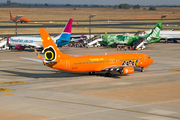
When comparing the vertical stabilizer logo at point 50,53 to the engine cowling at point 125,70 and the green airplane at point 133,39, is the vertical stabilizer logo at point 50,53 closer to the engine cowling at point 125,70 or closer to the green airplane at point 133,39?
the engine cowling at point 125,70

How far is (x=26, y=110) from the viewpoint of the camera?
33.5 metres

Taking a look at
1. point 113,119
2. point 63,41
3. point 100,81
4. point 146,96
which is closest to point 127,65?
point 100,81

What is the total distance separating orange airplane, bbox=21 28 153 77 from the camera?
51.6 meters

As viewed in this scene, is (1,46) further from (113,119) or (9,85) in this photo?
(113,119)

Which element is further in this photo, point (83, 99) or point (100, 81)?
point (100, 81)

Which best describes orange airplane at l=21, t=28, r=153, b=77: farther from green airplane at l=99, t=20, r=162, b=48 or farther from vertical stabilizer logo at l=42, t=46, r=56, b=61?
green airplane at l=99, t=20, r=162, b=48

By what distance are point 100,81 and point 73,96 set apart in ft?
39.8

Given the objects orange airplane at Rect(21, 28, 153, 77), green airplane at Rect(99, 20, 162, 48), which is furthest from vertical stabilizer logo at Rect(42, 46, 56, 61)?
green airplane at Rect(99, 20, 162, 48)

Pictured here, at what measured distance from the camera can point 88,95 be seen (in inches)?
1623

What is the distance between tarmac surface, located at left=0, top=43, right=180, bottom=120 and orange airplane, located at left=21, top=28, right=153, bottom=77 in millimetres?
1704

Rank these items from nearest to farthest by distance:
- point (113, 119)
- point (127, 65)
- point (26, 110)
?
point (113, 119), point (26, 110), point (127, 65)

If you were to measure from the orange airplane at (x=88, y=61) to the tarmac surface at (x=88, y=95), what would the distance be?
170 cm

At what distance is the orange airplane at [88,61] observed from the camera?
51.6 m

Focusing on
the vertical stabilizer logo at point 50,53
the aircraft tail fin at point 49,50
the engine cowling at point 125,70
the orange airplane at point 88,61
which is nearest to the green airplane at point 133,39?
the orange airplane at point 88,61
